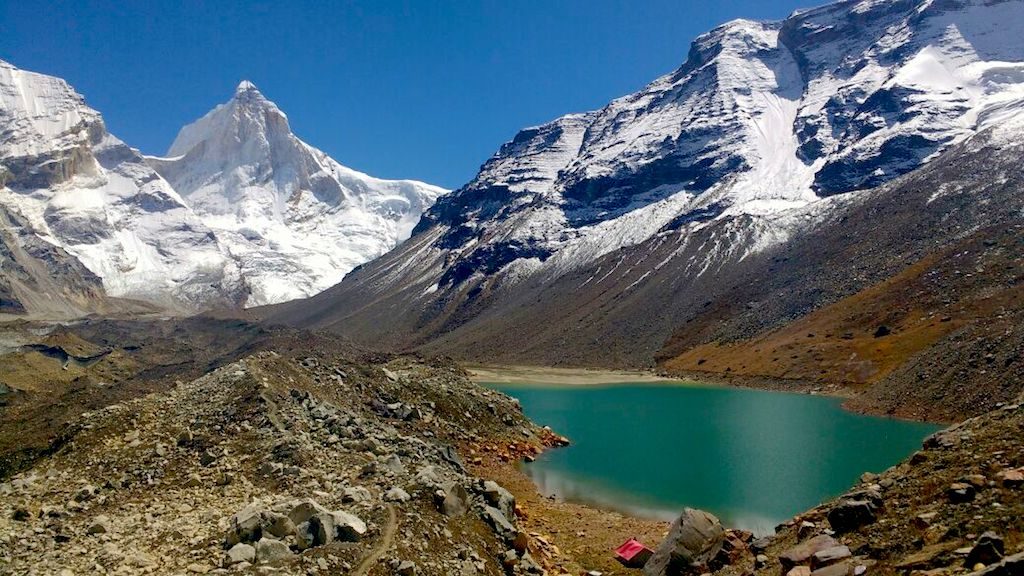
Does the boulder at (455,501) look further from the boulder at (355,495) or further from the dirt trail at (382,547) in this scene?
the boulder at (355,495)

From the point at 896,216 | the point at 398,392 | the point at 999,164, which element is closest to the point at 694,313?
the point at 896,216

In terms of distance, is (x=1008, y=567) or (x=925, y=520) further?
(x=925, y=520)

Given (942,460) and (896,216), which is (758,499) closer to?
(942,460)

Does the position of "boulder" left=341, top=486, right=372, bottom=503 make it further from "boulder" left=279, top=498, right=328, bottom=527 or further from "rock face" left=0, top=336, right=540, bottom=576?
"boulder" left=279, top=498, right=328, bottom=527

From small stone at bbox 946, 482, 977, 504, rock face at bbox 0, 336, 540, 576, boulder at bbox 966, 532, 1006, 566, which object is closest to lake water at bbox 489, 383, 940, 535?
rock face at bbox 0, 336, 540, 576

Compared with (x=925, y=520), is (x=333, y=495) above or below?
above

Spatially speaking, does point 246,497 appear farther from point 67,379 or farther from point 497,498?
point 67,379

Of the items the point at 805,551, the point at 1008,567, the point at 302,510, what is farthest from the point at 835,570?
the point at 302,510
